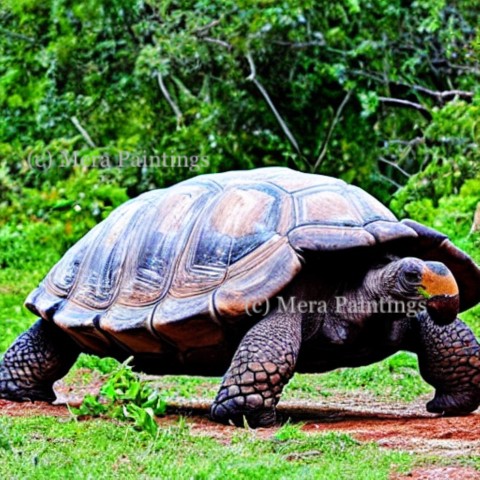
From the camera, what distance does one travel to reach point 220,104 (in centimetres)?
1373

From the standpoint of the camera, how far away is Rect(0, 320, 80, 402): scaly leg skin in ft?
19.3

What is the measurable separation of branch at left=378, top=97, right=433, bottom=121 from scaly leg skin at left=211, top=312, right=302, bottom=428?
28.8ft

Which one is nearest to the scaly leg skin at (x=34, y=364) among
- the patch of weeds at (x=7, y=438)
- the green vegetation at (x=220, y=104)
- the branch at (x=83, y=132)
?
the patch of weeds at (x=7, y=438)

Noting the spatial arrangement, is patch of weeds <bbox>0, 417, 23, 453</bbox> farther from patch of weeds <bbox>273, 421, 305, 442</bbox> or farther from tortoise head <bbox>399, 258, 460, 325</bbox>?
tortoise head <bbox>399, 258, 460, 325</bbox>

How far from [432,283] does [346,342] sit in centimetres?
60

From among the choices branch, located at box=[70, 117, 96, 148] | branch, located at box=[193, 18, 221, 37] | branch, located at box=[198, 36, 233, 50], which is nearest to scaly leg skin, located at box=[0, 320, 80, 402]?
branch, located at box=[198, 36, 233, 50]

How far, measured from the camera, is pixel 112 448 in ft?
12.2

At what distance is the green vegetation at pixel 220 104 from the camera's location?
1209 cm

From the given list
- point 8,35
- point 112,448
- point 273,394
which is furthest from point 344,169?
point 112,448

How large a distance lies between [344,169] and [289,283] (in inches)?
338

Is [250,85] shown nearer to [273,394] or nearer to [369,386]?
[369,386]

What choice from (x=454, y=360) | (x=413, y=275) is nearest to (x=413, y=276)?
(x=413, y=275)

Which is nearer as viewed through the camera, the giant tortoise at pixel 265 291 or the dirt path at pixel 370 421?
the dirt path at pixel 370 421

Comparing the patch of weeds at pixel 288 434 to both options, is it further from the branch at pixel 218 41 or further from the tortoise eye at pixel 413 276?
the branch at pixel 218 41
